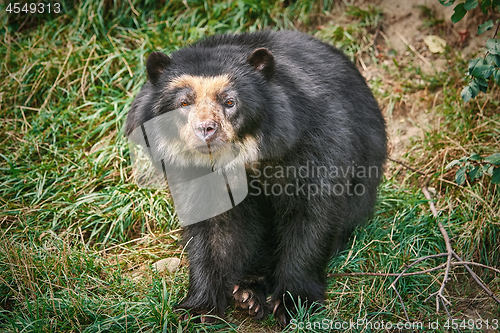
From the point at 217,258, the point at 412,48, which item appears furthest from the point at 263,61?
the point at 412,48

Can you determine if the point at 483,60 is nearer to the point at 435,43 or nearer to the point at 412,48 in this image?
the point at 435,43

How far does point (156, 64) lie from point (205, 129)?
84 centimetres

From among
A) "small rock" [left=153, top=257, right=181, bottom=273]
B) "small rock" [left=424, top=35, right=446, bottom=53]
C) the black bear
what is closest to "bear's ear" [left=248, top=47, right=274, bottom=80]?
the black bear

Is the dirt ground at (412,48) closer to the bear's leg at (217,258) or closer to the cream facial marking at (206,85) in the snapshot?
the bear's leg at (217,258)

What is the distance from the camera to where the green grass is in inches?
167

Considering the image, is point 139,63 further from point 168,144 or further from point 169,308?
point 169,308

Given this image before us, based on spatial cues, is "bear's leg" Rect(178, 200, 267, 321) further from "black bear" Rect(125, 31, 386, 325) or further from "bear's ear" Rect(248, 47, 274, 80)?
"bear's ear" Rect(248, 47, 274, 80)

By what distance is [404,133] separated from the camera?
6465mm

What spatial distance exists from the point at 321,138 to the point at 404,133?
2627 mm

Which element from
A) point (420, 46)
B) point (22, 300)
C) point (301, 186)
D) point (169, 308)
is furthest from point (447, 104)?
point (22, 300)

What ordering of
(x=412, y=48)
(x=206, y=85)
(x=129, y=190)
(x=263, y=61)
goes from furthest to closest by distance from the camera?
(x=412, y=48), (x=129, y=190), (x=263, y=61), (x=206, y=85)

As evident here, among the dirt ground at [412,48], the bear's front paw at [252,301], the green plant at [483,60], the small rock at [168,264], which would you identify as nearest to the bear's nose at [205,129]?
the bear's front paw at [252,301]

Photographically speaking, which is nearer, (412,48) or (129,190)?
(129,190)

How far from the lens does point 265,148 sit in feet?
13.6
